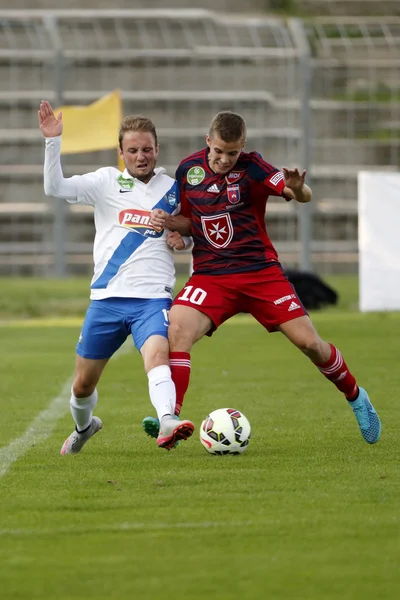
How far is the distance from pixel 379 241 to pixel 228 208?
13885 millimetres

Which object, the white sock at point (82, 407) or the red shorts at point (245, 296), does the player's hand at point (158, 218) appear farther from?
the white sock at point (82, 407)

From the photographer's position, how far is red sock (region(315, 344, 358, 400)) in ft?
24.3

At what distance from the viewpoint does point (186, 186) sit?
7387mm

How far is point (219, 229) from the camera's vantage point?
739 centimetres

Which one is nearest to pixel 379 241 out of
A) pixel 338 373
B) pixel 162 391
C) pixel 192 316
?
pixel 338 373

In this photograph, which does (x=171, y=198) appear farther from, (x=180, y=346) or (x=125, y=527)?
(x=125, y=527)

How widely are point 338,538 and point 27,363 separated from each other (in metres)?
8.72

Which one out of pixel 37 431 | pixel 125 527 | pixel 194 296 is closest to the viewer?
pixel 125 527

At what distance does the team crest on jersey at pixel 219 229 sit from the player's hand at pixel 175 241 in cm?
23

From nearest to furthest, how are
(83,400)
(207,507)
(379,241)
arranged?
(207,507) < (83,400) < (379,241)

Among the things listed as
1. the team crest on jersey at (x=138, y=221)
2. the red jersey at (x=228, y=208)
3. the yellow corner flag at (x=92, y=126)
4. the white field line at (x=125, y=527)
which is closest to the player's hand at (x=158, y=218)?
the team crest on jersey at (x=138, y=221)

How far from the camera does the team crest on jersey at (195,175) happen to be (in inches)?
290

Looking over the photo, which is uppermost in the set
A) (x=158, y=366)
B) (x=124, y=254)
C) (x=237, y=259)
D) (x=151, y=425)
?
(x=124, y=254)

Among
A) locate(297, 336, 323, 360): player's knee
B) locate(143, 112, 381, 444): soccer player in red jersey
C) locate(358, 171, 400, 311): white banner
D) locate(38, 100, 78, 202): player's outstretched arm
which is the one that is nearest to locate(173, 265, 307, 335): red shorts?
locate(143, 112, 381, 444): soccer player in red jersey
